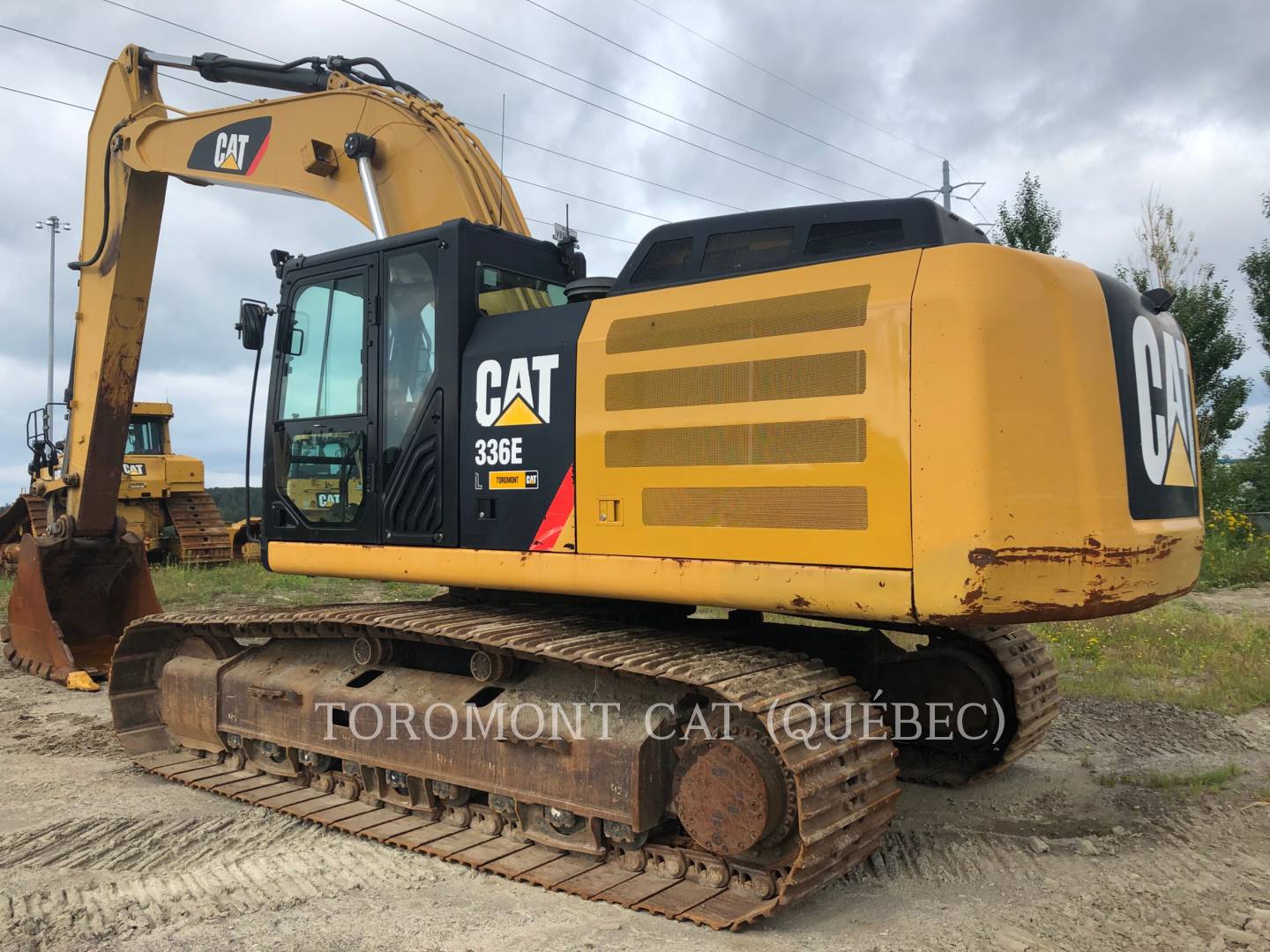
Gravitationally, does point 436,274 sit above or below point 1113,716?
above

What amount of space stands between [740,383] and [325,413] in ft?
8.23

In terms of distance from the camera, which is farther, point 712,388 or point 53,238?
point 53,238

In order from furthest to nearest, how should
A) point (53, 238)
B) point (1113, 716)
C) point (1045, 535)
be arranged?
point (53, 238), point (1113, 716), point (1045, 535)

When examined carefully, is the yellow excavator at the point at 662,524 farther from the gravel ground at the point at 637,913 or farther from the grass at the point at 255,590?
the grass at the point at 255,590

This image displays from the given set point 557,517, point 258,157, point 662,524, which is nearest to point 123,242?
point 258,157

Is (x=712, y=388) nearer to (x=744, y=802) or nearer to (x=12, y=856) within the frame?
(x=744, y=802)

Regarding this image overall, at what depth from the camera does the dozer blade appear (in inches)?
316

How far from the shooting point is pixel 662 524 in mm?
4074

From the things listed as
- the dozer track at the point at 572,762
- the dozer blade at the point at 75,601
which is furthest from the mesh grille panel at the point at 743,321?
the dozer blade at the point at 75,601

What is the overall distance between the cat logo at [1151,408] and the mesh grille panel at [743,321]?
38.8 inches

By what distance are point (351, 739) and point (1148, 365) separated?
3986 mm

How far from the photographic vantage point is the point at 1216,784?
5168 mm

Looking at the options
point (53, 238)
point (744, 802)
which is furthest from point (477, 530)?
point (53, 238)

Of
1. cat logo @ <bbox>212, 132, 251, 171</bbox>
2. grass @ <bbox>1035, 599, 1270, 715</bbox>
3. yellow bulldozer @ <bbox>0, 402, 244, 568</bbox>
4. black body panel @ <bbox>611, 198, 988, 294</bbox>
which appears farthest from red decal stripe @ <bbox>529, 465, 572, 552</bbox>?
yellow bulldozer @ <bbox>0, 402, 244, 568</bbox>
